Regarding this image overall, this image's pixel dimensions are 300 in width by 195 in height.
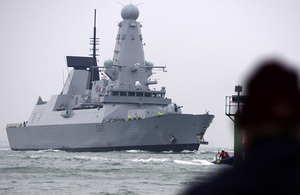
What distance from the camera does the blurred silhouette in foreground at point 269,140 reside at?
3.35m

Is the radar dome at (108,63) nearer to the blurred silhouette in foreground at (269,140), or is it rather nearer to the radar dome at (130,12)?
the radar dome at (130,12)

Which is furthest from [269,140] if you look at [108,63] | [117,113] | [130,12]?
[130,12]

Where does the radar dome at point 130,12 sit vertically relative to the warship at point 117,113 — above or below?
above

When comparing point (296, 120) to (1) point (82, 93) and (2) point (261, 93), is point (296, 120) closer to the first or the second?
(2) point (261, 93)

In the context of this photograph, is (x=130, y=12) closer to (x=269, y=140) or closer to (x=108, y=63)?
(x=108, y=63)

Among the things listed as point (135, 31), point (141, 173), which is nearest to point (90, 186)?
point (141, 173)

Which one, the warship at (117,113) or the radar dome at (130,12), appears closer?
the warship at (117,113)

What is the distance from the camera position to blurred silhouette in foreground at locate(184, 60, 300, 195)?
3.35 meters

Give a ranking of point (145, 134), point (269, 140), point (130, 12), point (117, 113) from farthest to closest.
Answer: point (130, 12) → point (117, 113) → point (145, 134) → point (269, 140)

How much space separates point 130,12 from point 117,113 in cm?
1134

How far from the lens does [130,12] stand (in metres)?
48.9

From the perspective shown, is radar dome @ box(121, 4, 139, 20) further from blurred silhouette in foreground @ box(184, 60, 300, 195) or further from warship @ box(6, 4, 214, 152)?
blurred silhouette in foreground @ box(184, 60, 300, 195)

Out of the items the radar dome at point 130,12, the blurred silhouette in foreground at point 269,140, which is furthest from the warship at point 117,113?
the blurred silhouette in foreground at point 269,140

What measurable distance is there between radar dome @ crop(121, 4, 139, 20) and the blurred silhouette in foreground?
45.6 m
